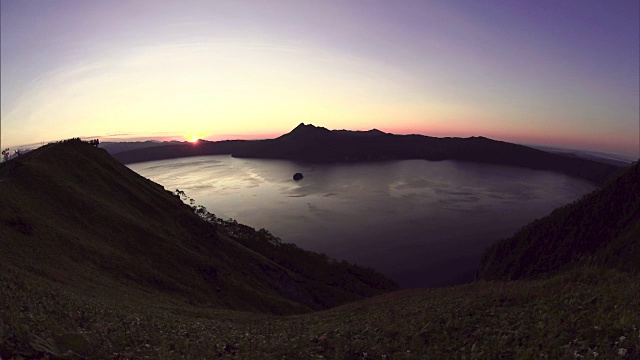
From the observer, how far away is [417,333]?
11203mm

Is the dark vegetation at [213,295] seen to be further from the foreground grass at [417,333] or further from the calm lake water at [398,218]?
the calm lake water at [398,218]

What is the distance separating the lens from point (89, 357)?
8977 mm

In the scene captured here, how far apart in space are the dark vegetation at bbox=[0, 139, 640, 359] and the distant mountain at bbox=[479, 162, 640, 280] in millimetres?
394

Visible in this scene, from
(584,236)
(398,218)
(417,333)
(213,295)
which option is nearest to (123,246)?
(213,295)

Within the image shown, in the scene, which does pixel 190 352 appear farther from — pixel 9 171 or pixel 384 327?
pixel 9 171

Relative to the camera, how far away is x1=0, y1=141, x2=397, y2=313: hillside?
94.2ft

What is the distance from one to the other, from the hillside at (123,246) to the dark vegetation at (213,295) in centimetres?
25

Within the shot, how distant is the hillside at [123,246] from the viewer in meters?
28.7

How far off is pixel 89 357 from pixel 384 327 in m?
9.84

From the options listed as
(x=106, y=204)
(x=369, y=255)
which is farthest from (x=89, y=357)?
(x=369, y=255)

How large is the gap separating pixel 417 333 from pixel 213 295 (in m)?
34.9

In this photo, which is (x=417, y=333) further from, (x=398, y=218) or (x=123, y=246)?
(x=398, y=218)

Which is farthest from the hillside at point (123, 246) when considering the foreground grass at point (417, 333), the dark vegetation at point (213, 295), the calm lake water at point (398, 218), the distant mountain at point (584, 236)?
the distant mountain at point (584, 236)

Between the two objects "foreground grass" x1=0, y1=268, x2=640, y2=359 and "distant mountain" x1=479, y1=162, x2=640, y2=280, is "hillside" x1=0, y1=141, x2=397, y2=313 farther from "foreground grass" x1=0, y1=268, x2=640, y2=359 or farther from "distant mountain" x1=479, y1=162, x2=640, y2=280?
"distant mountain" x1=479, y1=162, x2=640, y2=280
